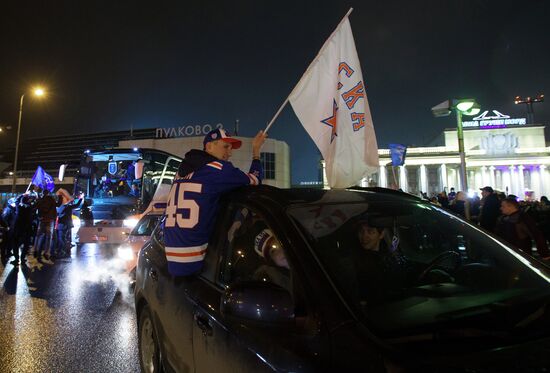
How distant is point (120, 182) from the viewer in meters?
13.0

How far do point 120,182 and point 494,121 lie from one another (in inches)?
2575

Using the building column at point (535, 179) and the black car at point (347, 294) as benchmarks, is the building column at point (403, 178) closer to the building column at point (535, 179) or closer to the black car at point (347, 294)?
the building column at point (535, 179)

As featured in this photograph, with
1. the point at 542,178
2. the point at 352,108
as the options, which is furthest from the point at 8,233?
the point at 542,178

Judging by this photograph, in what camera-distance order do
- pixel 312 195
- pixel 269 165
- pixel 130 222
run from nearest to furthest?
pixel 312 195 → pixel 130 222 → pixel 269 165

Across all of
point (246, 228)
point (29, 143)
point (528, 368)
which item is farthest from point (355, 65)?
point (29, 143)

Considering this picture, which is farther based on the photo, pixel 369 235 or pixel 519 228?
pixel 519 228

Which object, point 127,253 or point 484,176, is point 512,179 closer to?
point 484,176

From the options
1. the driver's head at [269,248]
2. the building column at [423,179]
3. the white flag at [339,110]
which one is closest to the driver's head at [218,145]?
the driver's head at [269,248]

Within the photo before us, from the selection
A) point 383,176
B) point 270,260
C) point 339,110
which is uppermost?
point 383,176

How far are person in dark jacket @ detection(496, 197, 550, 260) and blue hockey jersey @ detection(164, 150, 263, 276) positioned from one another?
196 inches

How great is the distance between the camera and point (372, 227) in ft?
7.96

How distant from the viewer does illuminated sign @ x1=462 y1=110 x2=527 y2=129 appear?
61.8 m

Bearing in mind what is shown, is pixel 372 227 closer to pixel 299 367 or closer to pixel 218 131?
pixel 299 367

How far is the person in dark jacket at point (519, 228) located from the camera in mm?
5531
